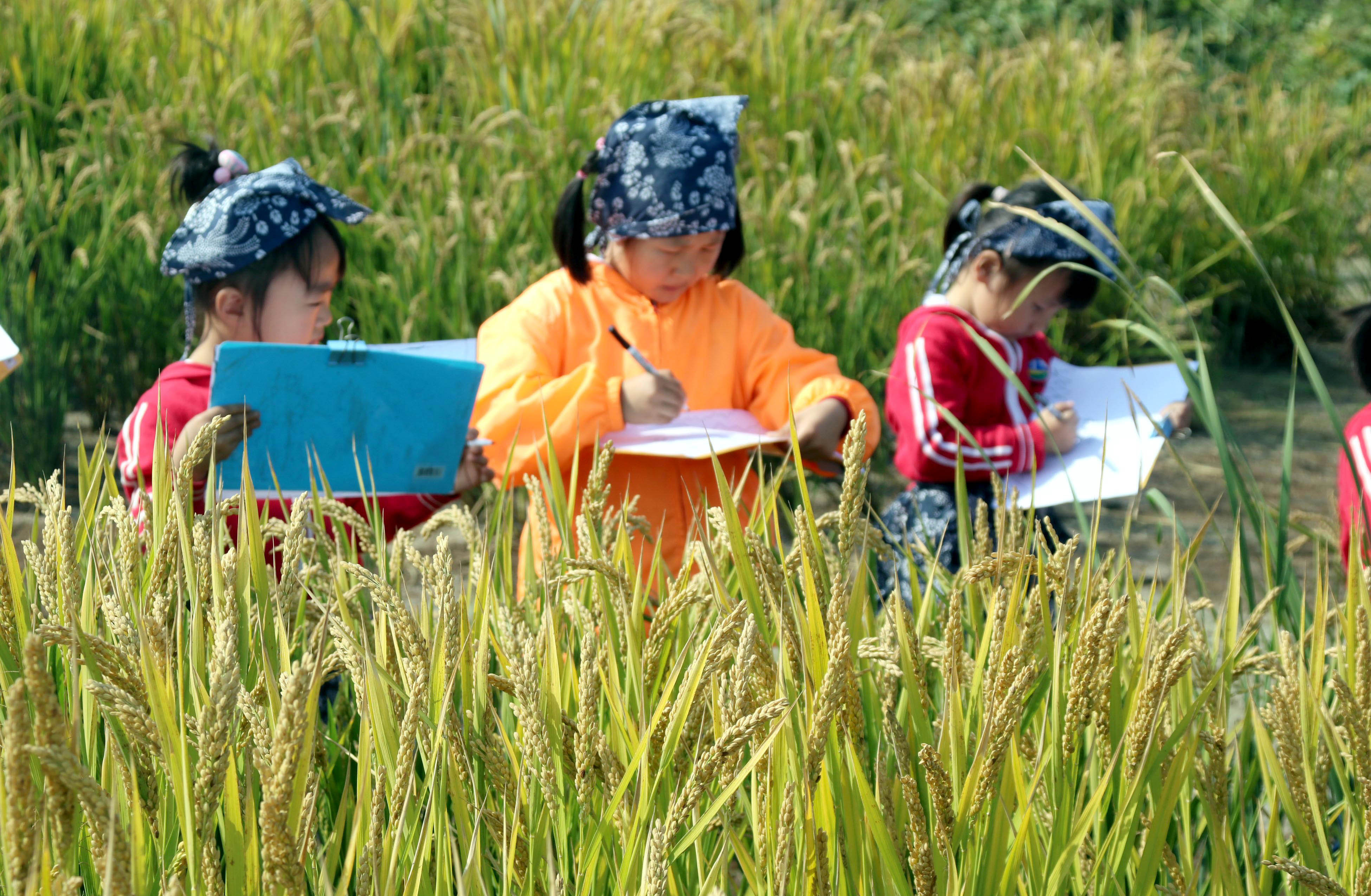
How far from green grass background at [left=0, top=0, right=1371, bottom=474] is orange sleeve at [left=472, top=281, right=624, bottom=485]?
2.64 ft

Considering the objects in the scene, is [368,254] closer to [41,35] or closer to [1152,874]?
[41,35]

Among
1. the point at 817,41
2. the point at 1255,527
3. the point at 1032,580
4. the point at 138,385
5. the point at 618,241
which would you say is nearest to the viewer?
the point at 1255,527

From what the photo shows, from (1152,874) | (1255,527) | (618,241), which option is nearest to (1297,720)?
(1152,874)

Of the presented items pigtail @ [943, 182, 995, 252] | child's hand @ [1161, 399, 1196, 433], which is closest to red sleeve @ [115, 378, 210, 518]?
pigtail @ [943, 182, 995, 252]

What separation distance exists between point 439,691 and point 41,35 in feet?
14.7

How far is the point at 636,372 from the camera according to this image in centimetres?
267

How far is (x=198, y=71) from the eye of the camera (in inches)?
181

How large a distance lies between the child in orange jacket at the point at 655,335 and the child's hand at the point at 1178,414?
64cm

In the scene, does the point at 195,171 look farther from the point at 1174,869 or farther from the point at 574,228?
the point at 1174,869

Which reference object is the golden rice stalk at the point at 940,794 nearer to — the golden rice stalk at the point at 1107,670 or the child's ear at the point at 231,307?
the golden rice stalk at the point at 1107,670

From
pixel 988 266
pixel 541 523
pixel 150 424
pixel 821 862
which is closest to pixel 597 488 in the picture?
pixel 541 523

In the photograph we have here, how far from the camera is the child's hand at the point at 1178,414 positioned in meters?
2.71

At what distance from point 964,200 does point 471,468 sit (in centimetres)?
136

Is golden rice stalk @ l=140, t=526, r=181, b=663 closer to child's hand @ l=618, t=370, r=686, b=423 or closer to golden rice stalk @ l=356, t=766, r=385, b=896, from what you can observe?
golden rice stalk @ l=356, t=766, r=385, b=896
